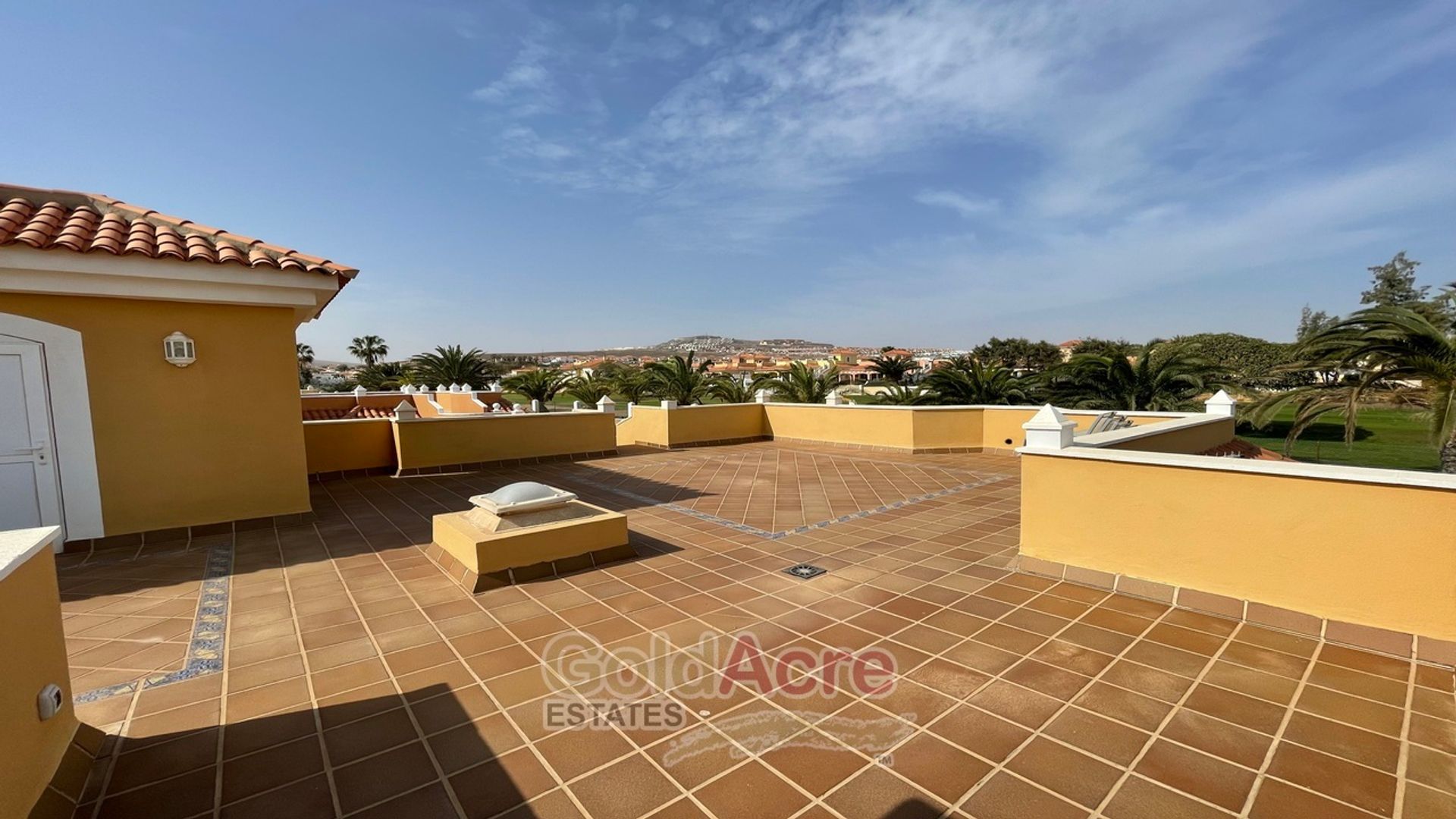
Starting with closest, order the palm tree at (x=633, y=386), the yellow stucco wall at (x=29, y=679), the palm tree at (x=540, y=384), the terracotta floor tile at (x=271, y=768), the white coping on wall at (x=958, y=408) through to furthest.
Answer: the yellow stucco wall at (x=29, y=679)
the terracotta floor tile at (x=271, y=768)
the white coping on wall at (x=958, y=408)
the palm tree at (x=633, y=386)
the palm tree at (x=540, y=384)

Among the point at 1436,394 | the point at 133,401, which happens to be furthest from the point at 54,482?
the point at 1436,394

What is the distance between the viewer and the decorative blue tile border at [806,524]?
6285mm

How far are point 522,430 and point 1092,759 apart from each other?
10.8 meters

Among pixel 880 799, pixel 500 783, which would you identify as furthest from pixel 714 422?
pixel 880 799

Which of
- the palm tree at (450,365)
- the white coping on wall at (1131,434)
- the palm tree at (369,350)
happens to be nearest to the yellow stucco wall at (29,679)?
the white coping on wall at (1131,434)

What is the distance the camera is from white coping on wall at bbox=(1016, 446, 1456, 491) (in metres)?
3.31

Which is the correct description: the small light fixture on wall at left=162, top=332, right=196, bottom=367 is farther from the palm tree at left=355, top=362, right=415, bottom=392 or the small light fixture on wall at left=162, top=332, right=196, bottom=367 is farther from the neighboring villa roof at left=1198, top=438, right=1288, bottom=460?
the palm tree at left=355, top=362, right=415, bottom=392

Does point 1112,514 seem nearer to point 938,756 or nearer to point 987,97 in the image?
point 938,756

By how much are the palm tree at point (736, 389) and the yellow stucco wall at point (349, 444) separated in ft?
33.0

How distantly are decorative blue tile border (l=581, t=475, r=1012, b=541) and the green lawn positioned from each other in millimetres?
7033

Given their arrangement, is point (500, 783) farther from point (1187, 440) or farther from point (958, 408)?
point (958, 408)

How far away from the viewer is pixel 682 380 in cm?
1873

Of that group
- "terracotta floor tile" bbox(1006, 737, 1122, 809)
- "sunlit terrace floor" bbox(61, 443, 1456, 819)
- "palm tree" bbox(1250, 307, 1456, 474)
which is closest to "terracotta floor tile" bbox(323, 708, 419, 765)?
"sunlit terrace floor" bbox(61, 443, 1456, 819)

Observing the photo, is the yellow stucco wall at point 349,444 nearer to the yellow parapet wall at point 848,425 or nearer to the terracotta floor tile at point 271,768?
the yellow parapet wall at point 848,425
